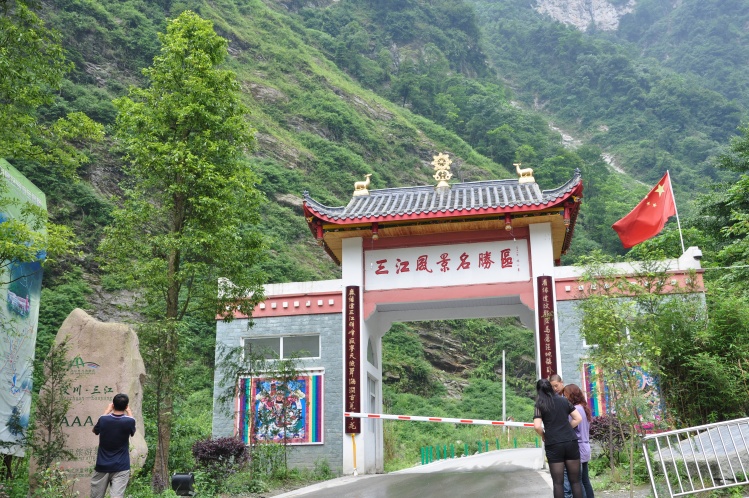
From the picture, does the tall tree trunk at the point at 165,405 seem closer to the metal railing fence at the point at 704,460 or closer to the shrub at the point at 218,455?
the shrub at the point at 218,455

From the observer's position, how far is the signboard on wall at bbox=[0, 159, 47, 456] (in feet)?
30.9

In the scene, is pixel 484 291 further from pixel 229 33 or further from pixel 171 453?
pixel 229 33

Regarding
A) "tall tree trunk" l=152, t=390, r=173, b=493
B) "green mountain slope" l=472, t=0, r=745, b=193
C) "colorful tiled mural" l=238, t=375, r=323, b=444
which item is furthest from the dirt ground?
"green mountain slope" l=472, t=0, r=745, b=193

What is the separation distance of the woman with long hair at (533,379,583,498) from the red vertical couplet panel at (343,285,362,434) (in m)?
7.24

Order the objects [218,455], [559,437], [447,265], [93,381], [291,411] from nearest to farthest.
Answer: [559,437] < [93,381] < [218,455] < [291,411] < [447,265]

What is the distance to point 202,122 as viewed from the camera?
10.6 m

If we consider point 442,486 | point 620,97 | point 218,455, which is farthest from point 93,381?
point 620,97

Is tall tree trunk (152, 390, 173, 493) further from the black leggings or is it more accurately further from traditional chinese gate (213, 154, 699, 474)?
the black leggings

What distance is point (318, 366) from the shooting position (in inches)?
548

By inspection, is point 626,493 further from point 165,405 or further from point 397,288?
point 397,288

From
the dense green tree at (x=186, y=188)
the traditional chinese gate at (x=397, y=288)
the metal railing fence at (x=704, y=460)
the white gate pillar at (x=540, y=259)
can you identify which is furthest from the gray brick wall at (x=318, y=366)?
the metal railing fence at (x=704, y=460)

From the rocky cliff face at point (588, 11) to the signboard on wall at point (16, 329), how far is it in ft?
308

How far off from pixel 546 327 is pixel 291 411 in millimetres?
5075

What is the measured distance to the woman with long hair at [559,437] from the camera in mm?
6219
